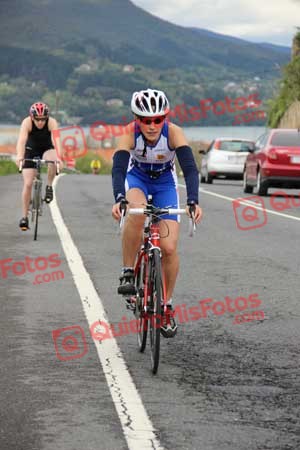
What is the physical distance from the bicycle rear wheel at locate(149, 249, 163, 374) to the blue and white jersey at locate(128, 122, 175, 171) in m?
0.80

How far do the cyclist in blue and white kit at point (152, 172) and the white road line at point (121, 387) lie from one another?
405 millimetres

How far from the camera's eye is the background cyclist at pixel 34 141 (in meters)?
14.4

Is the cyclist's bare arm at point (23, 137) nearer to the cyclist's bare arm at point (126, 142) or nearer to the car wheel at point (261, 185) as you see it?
the cyclist's bare arm at point (126, 142)

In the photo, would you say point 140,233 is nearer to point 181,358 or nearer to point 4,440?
point 181,358

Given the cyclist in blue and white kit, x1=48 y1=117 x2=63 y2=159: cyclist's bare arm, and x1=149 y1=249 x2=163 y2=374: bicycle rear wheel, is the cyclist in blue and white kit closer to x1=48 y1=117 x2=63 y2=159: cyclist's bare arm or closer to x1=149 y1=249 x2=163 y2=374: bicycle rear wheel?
x1=149 y1=249 x2=163 y2=374: bicycle rear wheel

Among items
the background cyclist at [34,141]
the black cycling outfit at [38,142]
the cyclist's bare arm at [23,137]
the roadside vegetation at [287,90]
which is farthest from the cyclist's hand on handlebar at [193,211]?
the roadside vegetation at [287,90]

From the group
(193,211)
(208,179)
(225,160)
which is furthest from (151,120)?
(208,179)

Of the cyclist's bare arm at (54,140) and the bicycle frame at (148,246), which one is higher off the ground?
the bicycle frame at (148,246)

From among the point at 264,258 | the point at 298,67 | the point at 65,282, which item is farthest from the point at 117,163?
the point at 298,67

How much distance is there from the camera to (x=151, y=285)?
707 centimetres

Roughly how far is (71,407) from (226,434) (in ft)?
2.90

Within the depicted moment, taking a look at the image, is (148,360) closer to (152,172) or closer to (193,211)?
(193,211)

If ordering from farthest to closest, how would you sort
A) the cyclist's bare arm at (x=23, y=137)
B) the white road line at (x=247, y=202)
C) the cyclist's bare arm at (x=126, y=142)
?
the white road line at (x=247, y=202) < the cyclist's bare arm at (x=23, y=137) < the cyclist's bare arm at (x=126, y=142)

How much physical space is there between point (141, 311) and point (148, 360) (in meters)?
0.31
